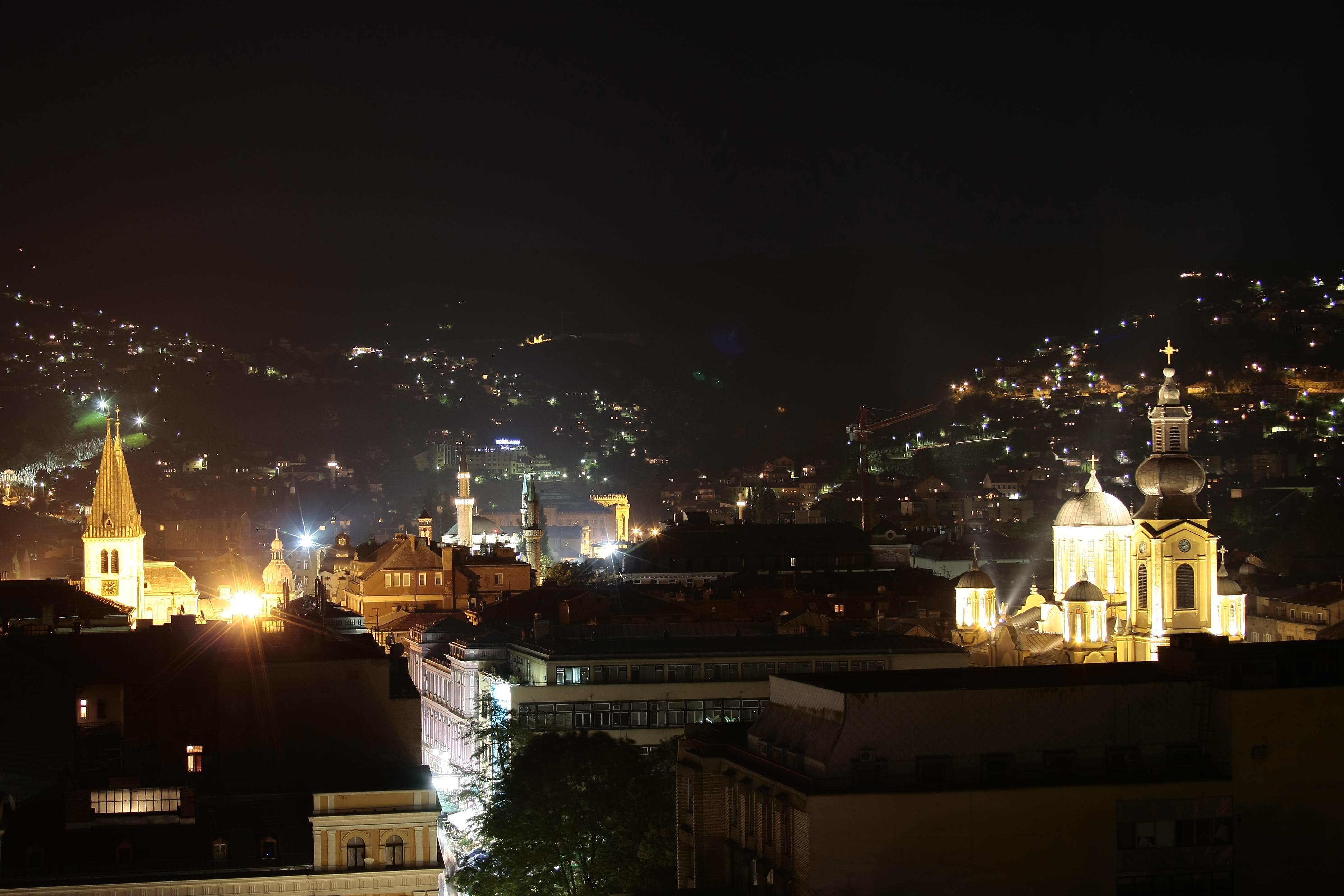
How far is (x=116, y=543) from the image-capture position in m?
83.2

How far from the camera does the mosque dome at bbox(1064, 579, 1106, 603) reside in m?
63.8

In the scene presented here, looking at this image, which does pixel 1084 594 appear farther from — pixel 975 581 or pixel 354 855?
pixel 354 855

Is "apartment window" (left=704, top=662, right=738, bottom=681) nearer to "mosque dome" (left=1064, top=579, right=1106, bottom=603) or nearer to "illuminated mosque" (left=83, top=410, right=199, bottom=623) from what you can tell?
"mosque dome" (left=1064, top=579, right=1106, bottom=603)

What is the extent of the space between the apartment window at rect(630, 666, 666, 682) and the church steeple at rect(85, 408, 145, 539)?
1420 inches

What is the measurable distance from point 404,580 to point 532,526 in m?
28.9

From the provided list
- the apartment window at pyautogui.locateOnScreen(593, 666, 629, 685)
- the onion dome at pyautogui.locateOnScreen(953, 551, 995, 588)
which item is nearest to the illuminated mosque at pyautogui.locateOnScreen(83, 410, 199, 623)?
the apartment window at pyautogui.locateOnScreen(593, 666, 629, 685)

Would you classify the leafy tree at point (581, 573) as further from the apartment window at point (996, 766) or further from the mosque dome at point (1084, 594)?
the apartment window at point (996, 766)

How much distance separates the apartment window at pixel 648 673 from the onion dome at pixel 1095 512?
725 inches

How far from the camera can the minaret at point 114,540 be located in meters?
82.8

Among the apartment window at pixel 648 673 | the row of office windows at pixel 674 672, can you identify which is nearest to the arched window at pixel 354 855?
the row of office windows at pixel 674 672

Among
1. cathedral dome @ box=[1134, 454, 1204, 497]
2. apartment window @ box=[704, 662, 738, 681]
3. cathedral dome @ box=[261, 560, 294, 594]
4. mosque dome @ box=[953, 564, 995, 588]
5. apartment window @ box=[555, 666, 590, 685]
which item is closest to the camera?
apartment window @ box=[555, 666, 590, 685]

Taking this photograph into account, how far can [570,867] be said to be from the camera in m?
39.8

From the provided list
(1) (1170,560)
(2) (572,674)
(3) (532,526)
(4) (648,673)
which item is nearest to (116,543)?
(2) (572,674)

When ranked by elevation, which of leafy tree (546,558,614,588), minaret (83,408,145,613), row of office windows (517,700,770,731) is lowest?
row of office windows (517,700,770,731)
